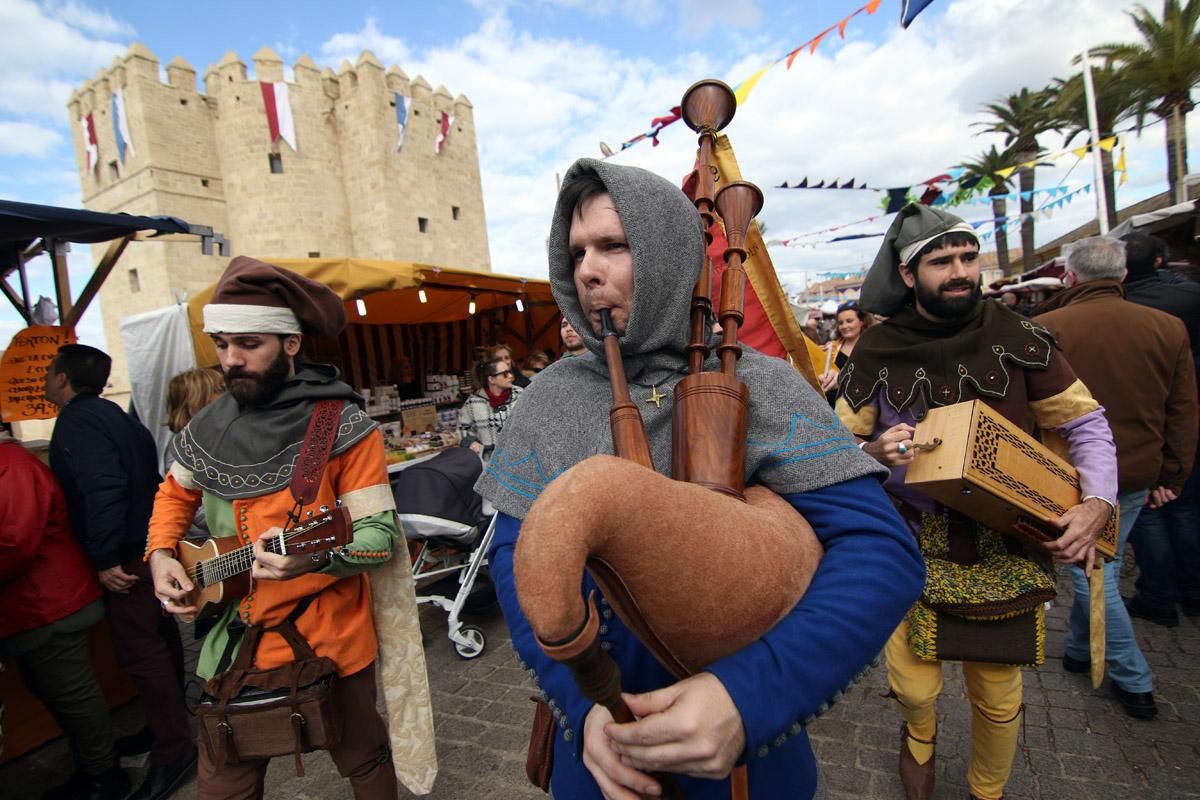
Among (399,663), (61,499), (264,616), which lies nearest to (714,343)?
(264,616)

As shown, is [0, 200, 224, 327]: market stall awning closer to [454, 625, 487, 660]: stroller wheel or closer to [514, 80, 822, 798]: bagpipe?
[454, 625, 487, 660]: stroller wheel

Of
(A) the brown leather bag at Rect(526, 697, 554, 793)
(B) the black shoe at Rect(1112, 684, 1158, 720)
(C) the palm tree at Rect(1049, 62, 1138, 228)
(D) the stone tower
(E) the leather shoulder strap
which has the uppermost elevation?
(D) the stone tower

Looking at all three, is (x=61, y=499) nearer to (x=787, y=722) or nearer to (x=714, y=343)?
(x=714, y=343)

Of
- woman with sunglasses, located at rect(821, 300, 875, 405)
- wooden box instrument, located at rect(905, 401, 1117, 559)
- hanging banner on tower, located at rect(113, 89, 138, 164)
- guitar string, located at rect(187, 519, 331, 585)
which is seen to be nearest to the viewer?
wooden box instrument, located at rect(905, 401, 1117, 559)

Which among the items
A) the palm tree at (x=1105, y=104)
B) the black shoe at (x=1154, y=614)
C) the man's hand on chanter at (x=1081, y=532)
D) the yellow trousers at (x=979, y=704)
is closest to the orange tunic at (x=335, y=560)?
the yellow trousers at (x=979, y=704)

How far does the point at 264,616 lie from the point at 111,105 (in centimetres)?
2923

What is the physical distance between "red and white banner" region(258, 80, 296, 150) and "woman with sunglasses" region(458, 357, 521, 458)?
22660 mm

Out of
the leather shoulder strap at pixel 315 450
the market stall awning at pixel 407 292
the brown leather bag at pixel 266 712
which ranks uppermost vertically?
the market stall awning at pixel 407 292

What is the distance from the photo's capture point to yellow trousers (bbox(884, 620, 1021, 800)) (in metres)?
2.08

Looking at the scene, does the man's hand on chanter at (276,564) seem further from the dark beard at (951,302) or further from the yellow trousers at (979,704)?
the dark beard at (951,302)

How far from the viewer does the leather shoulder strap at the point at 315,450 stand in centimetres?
198

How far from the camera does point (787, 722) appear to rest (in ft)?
2.63

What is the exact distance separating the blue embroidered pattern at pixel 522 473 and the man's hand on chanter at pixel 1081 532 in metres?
1.71

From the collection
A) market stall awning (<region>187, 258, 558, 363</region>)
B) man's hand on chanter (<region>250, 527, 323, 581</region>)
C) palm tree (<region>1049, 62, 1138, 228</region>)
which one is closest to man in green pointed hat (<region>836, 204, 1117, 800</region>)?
man's hand on chanter (<region>250, 527, 323, 581</region>)
